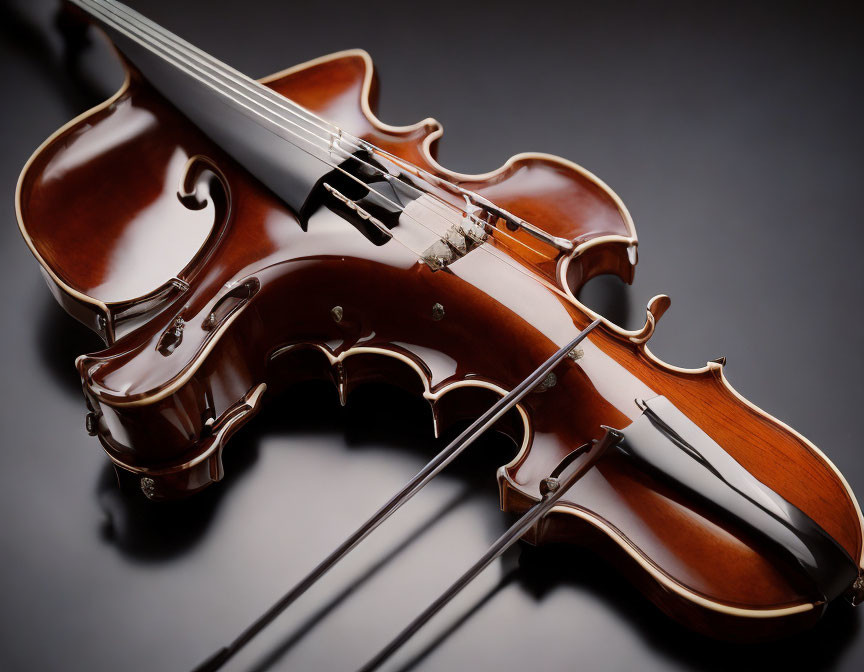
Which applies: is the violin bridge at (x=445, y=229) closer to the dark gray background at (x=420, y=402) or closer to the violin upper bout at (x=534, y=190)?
the violin upper bout at (x=534, y=190)

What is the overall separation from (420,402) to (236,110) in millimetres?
612

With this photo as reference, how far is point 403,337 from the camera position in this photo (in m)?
1.39

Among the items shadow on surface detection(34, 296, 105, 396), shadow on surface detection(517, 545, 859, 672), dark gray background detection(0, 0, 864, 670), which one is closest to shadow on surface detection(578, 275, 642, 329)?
dark gray background detection(0, 0, 864, 670)

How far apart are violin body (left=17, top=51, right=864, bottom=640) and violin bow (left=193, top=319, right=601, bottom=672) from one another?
1.9 inches

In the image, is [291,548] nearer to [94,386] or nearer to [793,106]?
[94,386]

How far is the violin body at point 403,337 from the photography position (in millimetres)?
1166

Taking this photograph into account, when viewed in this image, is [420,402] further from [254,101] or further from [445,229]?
[254,101]

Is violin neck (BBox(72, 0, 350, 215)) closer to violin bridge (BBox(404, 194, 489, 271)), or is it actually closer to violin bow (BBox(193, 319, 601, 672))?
violin bridge (BBox(404, 194, 489, 271))

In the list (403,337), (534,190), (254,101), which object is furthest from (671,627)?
(254,101)

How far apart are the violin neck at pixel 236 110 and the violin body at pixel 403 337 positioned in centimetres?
3

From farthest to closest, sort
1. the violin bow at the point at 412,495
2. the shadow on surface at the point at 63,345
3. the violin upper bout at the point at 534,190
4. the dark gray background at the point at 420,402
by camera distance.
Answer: the shadow on surface at the point at 63,345
the violin upper bout at the point at 534,190
the dark gray background at the point at 420,402
the violin bow at the point at 412,495

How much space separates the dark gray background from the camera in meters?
1.33

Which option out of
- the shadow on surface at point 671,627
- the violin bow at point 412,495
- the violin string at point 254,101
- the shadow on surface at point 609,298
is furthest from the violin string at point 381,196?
the shadow on surface at point 671,627

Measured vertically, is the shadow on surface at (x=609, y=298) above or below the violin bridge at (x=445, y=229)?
above
